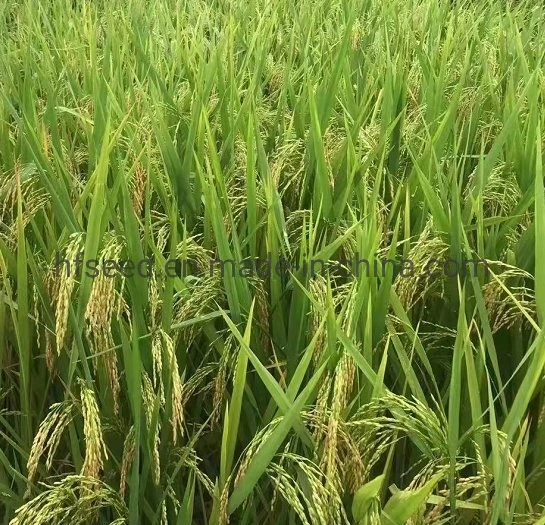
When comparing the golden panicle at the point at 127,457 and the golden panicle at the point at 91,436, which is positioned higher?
the golden panicle at the point at 91,436

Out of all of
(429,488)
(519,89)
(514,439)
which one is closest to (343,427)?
(429,488)

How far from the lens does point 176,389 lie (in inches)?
32.2

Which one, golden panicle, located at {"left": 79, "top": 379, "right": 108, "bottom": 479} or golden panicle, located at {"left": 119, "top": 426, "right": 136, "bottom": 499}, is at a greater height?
golden panicle, located at {"left": 79, "top": 379, "right": 108, "bottom": 479}

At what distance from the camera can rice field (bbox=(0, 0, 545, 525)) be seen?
824 mm

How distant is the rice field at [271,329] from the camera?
0.82 metres

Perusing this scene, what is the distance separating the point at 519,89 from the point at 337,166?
77cm

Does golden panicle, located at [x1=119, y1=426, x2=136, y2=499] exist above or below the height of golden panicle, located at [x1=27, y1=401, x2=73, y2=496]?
below

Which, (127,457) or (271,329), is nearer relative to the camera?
(127,457)

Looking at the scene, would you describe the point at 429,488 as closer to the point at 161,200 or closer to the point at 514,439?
the point at 514,439

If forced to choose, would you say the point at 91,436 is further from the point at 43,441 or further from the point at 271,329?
the point at 271,329

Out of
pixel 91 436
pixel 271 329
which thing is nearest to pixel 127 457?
pixel 91 436

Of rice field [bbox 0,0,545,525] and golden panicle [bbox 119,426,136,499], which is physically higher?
rice field [bbox 0,0,545,525]

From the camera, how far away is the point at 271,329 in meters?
1.08

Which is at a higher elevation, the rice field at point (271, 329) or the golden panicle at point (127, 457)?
the rice field at point (271, 329)
